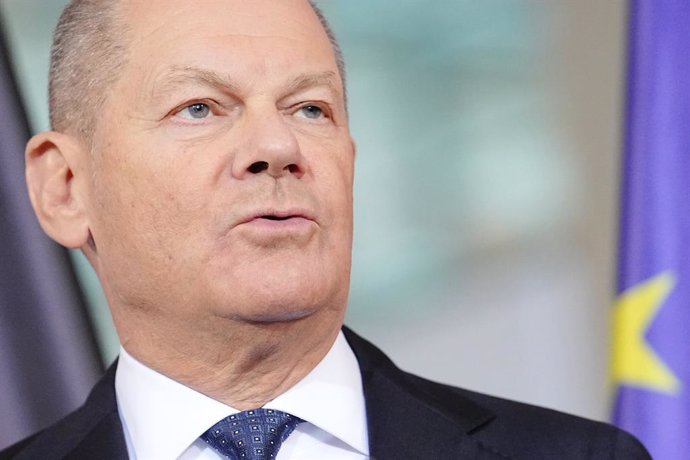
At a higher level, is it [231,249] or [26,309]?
[231,249]

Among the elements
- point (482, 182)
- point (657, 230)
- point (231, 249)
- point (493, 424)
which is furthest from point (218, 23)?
point (482, 182)

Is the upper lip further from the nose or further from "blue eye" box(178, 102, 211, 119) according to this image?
"blue eye" box(178, 102, 211, 119)

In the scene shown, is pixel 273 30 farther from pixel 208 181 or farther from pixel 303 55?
pixel 208 181

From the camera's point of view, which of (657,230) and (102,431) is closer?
(102,431)

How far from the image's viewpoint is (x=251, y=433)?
1.69 meters

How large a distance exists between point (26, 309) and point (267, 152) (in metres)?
1.07

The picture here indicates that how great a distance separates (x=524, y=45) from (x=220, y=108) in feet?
4.28

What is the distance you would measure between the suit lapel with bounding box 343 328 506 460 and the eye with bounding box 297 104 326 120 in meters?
0.35

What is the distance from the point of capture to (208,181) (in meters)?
1.65

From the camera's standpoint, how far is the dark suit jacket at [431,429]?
1755mm

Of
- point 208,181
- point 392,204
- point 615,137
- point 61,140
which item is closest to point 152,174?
point 208,181

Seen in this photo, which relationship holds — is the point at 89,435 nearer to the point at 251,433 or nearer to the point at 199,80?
the point at 251,433

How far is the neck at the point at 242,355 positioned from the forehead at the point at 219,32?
0.38 meters

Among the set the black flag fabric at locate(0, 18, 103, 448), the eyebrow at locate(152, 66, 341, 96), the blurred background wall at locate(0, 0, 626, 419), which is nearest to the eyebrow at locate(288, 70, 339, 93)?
the eyebrow at locate(152, 66, 341, 96)
